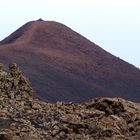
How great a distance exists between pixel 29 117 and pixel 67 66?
37.0m

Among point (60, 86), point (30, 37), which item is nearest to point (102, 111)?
point (60, 86)

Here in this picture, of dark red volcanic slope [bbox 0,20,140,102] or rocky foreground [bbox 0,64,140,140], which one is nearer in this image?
rocky foreground [bbox 0,64,140,140]

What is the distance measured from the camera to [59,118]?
12445 millimetres

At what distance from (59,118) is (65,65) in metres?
37.1

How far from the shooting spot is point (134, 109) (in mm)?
13648

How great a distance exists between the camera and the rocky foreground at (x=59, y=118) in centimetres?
1163

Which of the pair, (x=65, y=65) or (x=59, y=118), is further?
(x=65, y=65)

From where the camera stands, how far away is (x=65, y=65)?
162 feet

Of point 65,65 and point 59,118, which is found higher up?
point 65,65

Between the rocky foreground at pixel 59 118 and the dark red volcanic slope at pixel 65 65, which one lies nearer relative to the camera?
the rocky foreground at pixel 59 118

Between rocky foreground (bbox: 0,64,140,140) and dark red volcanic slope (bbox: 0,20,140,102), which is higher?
dark red volcanic slope (bbox: 0,20,140,102)

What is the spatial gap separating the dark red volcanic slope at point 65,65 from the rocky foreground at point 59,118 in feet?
77.1

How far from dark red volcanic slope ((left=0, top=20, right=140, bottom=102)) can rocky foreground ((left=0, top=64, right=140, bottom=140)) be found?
Answer: 23.5 m

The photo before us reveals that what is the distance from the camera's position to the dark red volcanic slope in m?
42.6
